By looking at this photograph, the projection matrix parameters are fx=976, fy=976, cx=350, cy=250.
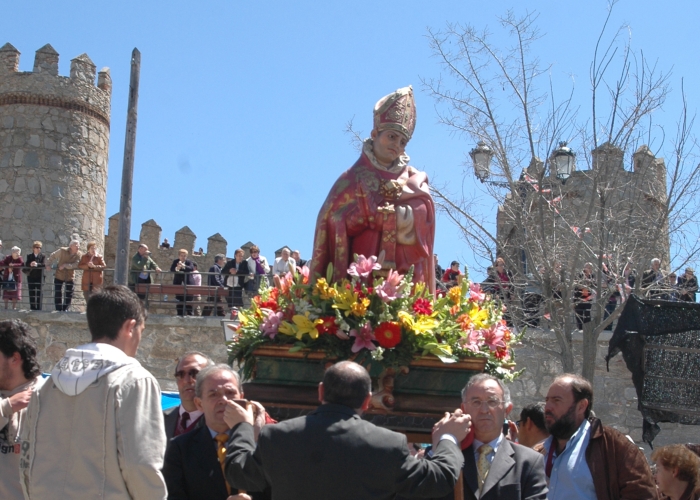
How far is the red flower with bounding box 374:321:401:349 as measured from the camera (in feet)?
16.2

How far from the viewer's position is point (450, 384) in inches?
200

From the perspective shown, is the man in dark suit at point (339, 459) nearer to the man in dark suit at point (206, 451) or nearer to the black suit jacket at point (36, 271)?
the man in dark suit at point (206, 451)

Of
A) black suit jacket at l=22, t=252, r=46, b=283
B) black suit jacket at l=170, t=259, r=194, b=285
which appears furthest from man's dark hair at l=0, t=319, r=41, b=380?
black suit jacket at l=22, t=252, r=46, b=283

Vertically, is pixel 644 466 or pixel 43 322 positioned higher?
pixel 43 322

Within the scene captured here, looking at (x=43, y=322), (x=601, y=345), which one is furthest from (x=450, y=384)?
(x=43, y=322)

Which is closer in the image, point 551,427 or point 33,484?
point 33,484

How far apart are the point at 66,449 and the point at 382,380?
1.81m

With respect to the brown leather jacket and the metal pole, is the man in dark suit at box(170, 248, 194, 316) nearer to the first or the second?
the metal pole

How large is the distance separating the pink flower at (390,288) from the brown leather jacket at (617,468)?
1269mm

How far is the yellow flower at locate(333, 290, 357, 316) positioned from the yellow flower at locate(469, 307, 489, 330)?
2.18ft

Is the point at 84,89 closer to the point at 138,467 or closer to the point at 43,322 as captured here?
the point at 43,322

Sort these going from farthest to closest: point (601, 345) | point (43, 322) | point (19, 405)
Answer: point (43, 322) < point (601, 345) < point (19, 405)

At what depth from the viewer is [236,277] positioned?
57.7ft

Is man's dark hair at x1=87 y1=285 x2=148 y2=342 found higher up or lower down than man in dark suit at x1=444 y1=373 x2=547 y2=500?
higher up
